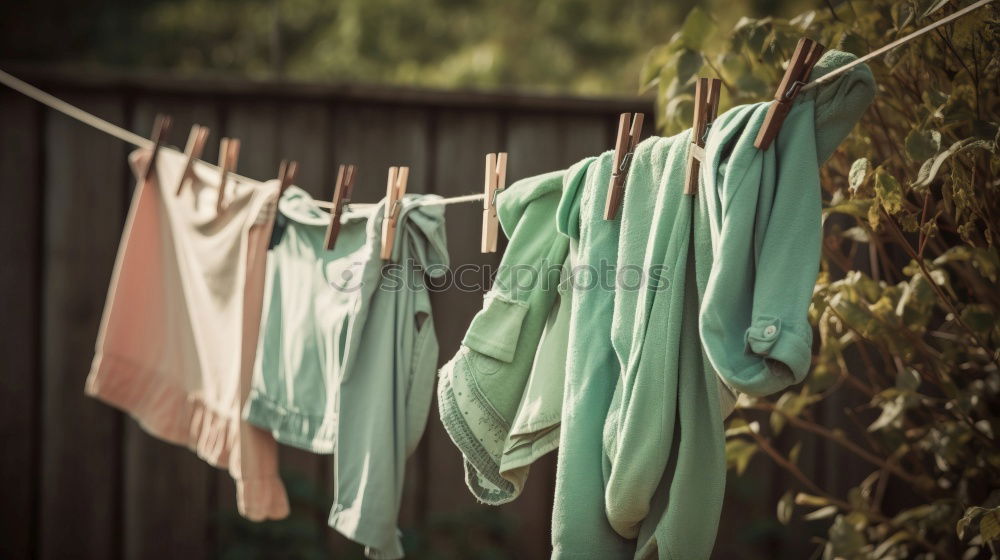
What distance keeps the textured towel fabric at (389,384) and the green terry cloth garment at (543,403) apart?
26 cm

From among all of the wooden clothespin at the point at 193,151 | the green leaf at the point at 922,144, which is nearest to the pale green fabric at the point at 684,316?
the green leaf at the point at 922,144

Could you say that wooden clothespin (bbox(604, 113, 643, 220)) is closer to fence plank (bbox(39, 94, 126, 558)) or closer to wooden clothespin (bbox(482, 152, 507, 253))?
wooden clothespin (bbox(482, 152, 507, 253))

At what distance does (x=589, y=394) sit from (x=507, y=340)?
0.62 ft

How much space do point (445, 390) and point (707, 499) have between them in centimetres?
42

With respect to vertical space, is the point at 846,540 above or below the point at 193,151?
below

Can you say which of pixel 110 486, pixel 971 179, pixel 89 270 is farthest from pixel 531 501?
pixel 971 179

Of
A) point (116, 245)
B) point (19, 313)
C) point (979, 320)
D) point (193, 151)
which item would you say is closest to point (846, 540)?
point (979, 320)

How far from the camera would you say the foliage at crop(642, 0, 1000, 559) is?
1319mm

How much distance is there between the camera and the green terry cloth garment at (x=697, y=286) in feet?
3.33

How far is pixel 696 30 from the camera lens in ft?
5.22

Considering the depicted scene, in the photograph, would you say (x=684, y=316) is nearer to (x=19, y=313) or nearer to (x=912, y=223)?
(x=912, y=223)

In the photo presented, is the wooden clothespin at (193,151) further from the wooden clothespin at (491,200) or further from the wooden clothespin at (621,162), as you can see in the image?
the wooden clothespin at (621,162)

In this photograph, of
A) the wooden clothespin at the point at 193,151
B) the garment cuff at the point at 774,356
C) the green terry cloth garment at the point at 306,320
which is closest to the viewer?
the garment cuff at the point at 774,356

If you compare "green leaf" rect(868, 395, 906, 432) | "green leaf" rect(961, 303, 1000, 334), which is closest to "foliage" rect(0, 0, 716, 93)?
"green leaf" rect(868, 395, 906, 432)
